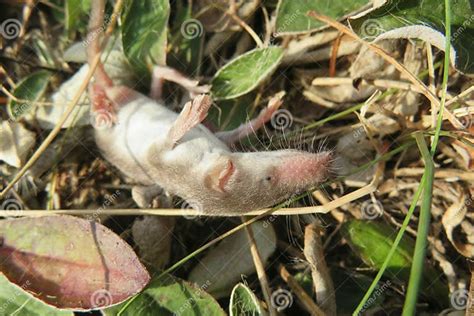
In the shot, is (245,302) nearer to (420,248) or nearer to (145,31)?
(420,248)

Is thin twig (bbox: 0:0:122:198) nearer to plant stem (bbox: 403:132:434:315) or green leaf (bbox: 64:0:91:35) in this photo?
green leaf (bbox: 64:0:91:35)

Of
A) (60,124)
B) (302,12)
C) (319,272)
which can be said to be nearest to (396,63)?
(302,12)

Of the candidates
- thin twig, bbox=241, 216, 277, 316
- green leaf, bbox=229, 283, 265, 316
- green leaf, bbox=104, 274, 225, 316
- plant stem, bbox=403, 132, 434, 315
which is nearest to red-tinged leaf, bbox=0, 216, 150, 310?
green leaf, bbox=104, 274, 225, 316

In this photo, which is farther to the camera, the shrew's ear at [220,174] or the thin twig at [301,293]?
the thin twig at [301,293]

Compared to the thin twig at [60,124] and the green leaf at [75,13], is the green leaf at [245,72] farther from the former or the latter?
the green leaf at [75,13]

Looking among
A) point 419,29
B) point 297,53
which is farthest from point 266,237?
point 419,29

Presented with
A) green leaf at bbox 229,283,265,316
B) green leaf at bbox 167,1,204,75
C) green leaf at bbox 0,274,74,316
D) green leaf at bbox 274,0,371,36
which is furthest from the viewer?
green leaf at bbox 167,1,204,75

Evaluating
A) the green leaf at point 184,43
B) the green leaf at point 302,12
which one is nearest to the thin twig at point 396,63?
the green leaf at point 302,12
